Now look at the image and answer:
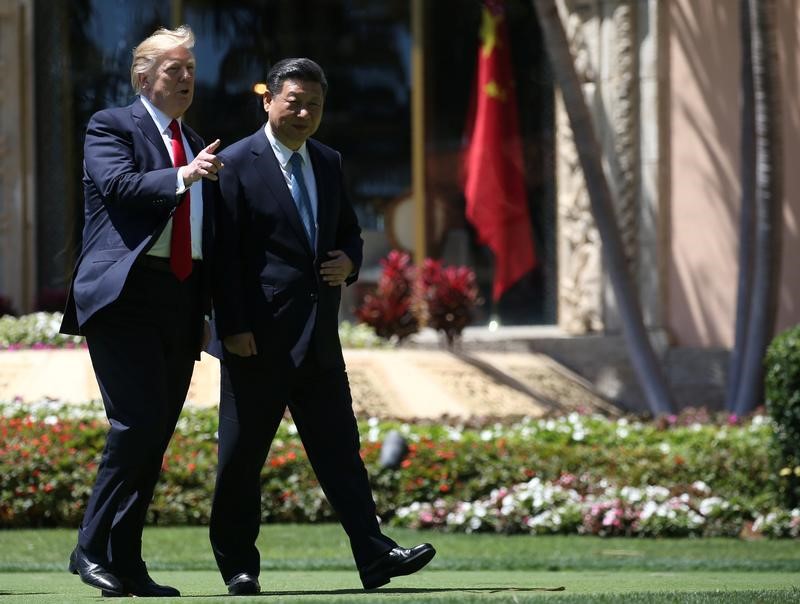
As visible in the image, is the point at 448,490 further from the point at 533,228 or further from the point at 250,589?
the point at 533,228

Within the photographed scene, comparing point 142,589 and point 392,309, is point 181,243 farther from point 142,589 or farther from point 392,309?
point 392,309

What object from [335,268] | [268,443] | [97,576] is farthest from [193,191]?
[97,576]

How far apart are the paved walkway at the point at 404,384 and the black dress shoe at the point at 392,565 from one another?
590 centimetres

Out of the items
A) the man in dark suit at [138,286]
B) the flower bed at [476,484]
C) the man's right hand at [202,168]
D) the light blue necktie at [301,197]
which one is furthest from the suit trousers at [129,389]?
the flower bed at [476,484]

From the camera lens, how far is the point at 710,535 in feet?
30.2

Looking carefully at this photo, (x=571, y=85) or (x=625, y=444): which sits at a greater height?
(x=571, y=85)

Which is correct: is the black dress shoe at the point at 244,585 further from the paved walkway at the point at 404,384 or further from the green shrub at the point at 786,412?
the paved walkway at the point at 404,384

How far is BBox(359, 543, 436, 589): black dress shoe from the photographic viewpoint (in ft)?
18.0

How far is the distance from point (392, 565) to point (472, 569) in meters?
1.91

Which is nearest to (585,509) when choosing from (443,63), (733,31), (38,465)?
(38,465)

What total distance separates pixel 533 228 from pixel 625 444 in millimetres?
5448

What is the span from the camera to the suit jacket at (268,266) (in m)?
5.57

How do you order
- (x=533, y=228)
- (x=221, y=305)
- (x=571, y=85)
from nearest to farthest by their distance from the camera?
(x=221, y=305), (x=571, y=85), (x=533, y=228)

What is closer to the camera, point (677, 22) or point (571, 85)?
point (571, 85)
